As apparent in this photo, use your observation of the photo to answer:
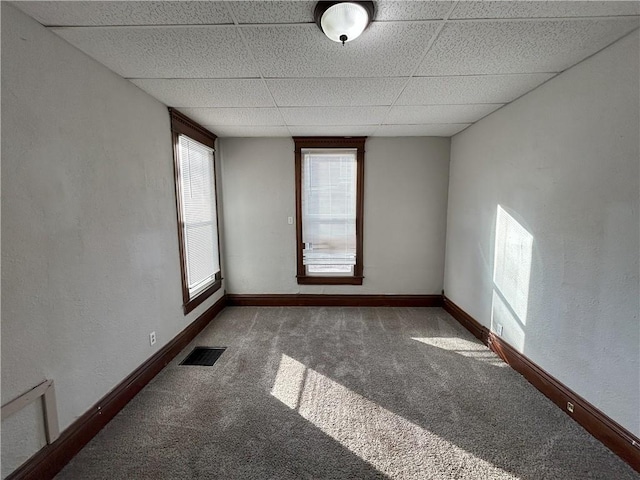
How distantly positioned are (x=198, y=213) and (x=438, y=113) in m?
2.75

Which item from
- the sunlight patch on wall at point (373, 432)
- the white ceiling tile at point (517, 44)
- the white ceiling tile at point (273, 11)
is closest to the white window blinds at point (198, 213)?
the sunlight patch on wall at point (373, 432)

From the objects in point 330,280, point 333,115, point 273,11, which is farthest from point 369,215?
point 273,11

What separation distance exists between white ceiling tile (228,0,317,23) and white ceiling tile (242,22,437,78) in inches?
2.1

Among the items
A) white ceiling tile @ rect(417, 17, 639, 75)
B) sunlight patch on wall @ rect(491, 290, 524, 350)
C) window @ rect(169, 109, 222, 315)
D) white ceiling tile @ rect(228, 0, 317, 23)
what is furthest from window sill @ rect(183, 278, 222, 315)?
sunlight patch on wall @ rect(491, 290, 524, 350)

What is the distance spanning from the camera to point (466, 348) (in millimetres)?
2754

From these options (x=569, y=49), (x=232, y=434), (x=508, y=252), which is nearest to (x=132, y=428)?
(x=232, y=434)

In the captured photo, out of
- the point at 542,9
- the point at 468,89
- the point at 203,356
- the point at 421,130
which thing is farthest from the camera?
the point at 421,130

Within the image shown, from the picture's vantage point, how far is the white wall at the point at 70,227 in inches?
50.4

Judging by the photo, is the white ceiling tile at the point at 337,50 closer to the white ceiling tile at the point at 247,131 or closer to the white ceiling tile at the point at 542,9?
the white ceiling tile at the point at 542,9

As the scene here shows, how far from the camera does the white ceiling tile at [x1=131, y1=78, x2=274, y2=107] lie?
202 cm

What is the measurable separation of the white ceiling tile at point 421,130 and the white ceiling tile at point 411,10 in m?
1.86

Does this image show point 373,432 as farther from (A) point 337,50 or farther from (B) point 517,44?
(B) point 517,44

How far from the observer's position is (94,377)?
1.74 meters

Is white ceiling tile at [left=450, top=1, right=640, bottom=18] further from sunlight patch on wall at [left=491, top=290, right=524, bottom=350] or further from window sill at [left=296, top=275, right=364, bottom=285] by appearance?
window sill at [left=296, top=275, right=364, bottom=285]
